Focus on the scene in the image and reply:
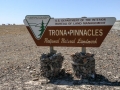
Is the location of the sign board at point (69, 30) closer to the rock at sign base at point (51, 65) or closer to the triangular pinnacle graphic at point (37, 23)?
the triangular pinnacle graphic at point (37, 23)

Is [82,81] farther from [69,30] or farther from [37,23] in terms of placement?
[37,23]

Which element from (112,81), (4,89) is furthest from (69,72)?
(4,89)

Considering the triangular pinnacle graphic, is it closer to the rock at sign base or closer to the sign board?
the sign board

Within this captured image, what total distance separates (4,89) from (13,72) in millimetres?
1999

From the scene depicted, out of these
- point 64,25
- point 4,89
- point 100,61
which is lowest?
point 4,89

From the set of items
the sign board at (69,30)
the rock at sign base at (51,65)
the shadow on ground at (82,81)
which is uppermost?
the sign board at (69,30)

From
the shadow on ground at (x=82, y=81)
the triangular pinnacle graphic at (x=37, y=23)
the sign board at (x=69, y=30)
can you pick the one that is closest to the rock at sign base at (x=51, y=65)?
the shadow on ground at (x=82, y=81)

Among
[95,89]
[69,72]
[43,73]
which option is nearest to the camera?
[95,89]

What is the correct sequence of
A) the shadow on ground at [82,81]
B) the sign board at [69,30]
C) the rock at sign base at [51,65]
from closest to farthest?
the shadow on ground at [82,81]
the sign board at [69,30]
the rock at sign base at [51,65]

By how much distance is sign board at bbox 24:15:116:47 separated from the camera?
22.3 feet

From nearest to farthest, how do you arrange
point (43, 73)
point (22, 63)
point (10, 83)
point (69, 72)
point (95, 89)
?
point (95, 89), point (10, 83), point (43, 73), point (69, 72), point (22, 63)

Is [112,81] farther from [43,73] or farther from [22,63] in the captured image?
[22,63]

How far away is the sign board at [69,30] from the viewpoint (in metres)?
6.80

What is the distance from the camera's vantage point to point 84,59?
270 inches
